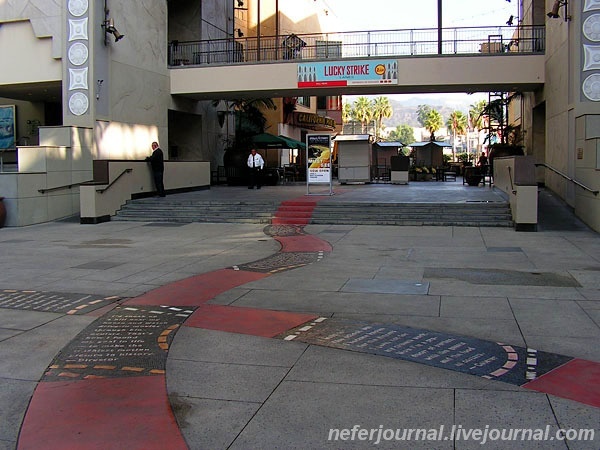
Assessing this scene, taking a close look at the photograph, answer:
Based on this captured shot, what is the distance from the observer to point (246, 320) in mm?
7203

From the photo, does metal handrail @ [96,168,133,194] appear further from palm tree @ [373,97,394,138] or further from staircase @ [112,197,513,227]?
palm tree @ [373,97,394,138]

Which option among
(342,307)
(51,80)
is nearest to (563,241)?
(342,307)

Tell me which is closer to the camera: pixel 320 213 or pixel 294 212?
pixel 320 213

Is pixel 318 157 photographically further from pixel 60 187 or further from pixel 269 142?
pixel 269 142

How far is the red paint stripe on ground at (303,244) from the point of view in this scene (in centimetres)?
1277

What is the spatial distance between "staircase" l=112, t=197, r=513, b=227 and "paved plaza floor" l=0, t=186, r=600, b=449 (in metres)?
4.63

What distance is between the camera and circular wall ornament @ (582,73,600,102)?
58.0 ft

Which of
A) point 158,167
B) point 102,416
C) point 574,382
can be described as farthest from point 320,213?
point 102,416

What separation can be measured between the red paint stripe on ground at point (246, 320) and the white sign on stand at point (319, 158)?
14.0m

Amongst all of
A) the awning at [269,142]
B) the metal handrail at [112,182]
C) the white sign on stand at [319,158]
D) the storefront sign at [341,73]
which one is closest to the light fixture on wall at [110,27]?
the metal handrail at [112,182]

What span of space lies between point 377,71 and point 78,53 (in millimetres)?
11201

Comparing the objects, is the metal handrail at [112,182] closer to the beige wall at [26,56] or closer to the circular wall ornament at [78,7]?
the beige wall at [26,56]

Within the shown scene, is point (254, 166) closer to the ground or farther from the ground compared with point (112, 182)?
farther from the ground

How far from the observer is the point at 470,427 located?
4238mm
